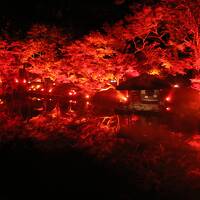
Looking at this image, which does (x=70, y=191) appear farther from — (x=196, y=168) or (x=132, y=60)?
(x=132, y=60)

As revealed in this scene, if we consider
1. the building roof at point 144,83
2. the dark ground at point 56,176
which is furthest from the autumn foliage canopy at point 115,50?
the dark ground at point 56,176

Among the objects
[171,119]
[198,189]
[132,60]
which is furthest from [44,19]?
[198,189]

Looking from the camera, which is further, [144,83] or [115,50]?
[115,50]

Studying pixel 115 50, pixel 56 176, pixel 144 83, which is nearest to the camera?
pixel 56 176

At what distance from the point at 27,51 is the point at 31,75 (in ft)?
9.89

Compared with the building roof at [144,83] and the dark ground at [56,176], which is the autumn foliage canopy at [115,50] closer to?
the building roof at [144,83]

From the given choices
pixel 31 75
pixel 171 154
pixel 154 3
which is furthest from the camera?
pixel 31 75

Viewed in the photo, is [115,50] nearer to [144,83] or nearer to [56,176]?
[144,83]

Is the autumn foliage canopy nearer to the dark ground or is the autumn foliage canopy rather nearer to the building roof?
the building roof

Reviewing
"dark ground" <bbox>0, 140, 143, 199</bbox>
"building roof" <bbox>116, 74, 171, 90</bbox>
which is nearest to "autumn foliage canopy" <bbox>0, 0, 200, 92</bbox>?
"building roof" <bbox>116, 74, 171, 90</bbox>

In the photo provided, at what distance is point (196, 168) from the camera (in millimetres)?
11469

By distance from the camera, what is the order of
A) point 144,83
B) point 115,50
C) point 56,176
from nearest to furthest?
point 56,176
point 144,83
point 115,50

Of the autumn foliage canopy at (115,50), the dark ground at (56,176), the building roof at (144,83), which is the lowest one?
the dark ground at (56,176)

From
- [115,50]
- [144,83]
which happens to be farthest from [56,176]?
[115,50]
